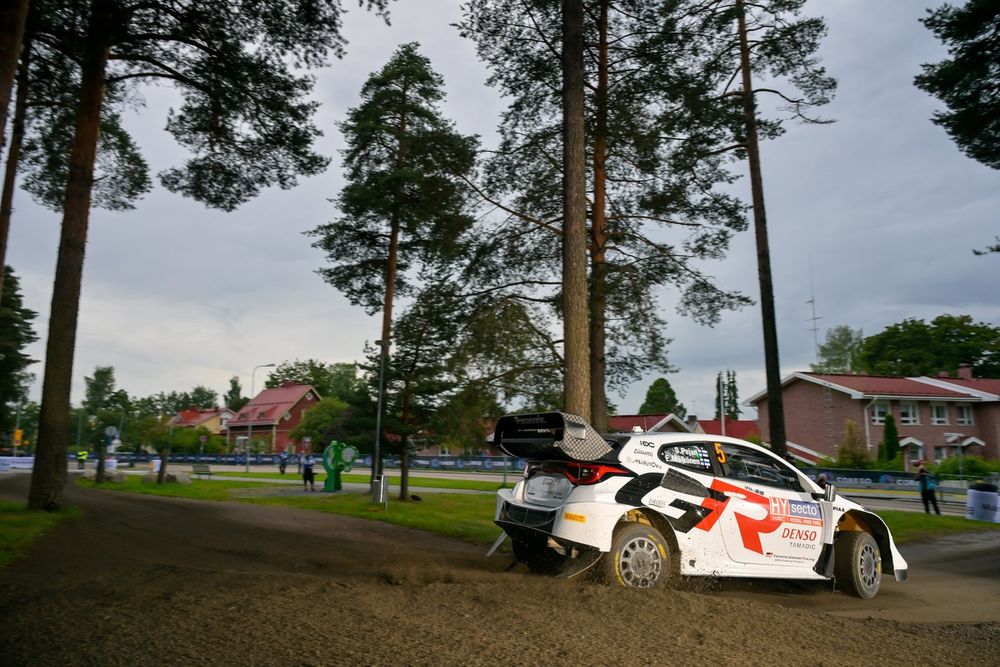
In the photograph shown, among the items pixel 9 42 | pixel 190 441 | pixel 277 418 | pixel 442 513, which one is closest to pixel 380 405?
pixel 442 513

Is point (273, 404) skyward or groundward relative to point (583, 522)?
skyward

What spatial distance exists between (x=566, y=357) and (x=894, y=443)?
1688 inches

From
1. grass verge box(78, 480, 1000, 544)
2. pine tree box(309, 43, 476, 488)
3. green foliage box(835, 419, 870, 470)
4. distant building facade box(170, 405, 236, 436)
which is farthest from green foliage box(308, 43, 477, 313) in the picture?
distant building facade box(170, 405, 236, 436)

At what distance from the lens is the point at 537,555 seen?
303 inches

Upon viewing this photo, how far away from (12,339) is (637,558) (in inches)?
1501

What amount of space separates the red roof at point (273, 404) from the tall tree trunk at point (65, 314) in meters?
79.7

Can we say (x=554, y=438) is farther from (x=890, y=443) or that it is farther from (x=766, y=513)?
(x=890, y=443)

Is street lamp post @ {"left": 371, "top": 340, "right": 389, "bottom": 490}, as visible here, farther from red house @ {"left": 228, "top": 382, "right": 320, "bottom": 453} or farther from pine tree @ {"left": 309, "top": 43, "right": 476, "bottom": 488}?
red house @ {"left": 228, "top": 382, "right": 320, "bottom": 453}

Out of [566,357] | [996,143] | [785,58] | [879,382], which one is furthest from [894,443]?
[566,357]

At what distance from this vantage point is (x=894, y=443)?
4578 centimetres

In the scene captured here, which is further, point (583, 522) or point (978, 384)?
point (978, 384)

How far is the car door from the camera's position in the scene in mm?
7348

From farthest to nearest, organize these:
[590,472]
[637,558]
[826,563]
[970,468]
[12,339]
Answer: [970,468]
[12,339]
[826,563]
[590,472]
[637,558]

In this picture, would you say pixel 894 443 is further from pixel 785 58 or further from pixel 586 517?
pixel 586 517
